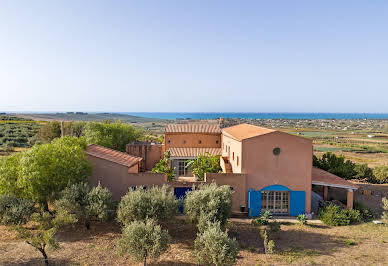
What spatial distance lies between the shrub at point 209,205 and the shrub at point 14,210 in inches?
350

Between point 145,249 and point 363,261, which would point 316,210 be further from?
point 145,249

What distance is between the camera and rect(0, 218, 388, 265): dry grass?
40.0ft

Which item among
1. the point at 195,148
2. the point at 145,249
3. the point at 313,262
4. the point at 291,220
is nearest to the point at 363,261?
the point at 313,262

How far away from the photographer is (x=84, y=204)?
14805 millimetres

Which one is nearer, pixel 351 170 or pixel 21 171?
pixel 21 171

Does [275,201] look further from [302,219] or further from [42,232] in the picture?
[42,232]

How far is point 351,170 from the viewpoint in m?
27.0

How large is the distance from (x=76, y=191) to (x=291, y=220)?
13.9m

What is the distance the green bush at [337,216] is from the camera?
1738cm

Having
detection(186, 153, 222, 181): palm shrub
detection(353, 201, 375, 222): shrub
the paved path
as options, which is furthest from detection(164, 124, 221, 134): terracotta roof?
detection(353, 201, 375, 222): shrub

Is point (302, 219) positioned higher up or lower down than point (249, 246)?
higher up

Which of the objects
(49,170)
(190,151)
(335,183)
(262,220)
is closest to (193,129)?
(190,151)

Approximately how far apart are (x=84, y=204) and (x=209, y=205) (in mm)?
7029

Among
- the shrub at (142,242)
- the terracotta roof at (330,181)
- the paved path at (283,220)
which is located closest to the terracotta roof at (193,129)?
the terracotta roof at (330,181)
